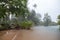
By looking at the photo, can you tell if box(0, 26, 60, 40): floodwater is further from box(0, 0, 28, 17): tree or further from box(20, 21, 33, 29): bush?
box(0, 0, 28, 17): tree

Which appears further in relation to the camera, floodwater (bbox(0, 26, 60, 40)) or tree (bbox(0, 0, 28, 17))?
tree (bbox(0, 0, 28, 17))

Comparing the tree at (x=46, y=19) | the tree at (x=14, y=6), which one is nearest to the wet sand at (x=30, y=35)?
the tree at (x=46, y=19)

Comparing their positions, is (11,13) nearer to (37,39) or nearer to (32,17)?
(32,17)

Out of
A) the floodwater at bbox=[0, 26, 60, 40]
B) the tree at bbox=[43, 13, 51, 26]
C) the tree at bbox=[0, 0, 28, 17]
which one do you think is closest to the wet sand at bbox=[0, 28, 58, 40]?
the floodwater at bbox=[0, 26, 60, 40]

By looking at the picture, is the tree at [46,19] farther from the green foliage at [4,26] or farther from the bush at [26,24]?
the green foliage at [4,26]

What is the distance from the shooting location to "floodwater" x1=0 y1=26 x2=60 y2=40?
2314 millimetres

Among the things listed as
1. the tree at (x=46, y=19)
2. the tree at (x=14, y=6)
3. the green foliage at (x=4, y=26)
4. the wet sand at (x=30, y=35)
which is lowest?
the wet sand at (x=30, y=35)

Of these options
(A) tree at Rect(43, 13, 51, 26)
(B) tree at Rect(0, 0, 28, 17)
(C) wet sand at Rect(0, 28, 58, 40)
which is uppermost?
(B) tree at Rect(0, 0, 28, 17)

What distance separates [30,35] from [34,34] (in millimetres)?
73

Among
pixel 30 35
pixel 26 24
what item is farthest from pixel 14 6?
pixel 30 35

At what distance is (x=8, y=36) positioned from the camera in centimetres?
235

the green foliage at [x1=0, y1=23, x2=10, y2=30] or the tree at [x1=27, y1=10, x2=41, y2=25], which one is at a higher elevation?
the tree at [x1=27, y1=10, x2=41, y2=25]

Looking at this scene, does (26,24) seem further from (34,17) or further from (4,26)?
(4,26)

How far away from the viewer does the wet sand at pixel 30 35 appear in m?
2.32
